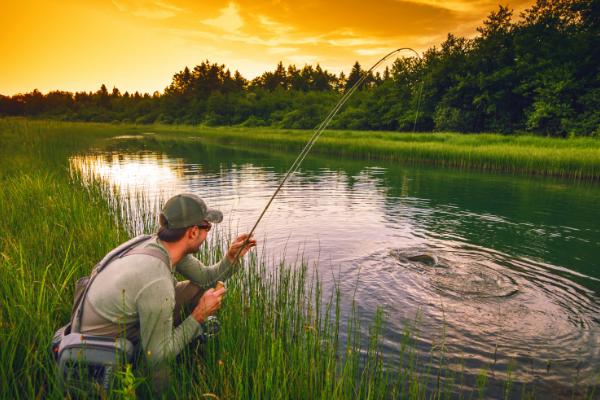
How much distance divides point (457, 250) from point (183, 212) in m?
7.55

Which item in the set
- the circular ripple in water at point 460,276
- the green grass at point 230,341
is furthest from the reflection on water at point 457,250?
the green grass at point 230,341

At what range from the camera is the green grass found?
2.65 m

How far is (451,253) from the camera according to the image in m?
8.57

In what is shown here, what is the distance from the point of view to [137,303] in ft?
8.14

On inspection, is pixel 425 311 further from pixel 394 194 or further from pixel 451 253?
pixel 394 194

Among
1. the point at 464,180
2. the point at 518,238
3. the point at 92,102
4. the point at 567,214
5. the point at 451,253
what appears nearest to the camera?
the point at 451,253

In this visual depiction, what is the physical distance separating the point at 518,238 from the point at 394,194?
6256 mm

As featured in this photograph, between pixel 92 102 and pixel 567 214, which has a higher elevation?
pixel 92 102

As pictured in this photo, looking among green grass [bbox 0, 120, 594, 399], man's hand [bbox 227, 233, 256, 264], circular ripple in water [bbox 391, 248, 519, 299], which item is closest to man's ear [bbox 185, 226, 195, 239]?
man's hand [bbox 227, 233, 256, 264]

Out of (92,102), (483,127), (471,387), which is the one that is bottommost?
(471,387)

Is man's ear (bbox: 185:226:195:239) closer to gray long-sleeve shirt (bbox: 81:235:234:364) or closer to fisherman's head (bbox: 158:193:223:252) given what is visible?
fisherman's head (bbox: 158:193:223:252)

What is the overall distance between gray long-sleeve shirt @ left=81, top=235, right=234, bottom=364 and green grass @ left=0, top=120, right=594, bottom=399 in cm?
26

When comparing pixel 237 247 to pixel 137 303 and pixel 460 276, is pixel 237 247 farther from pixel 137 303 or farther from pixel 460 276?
pixel 460 276

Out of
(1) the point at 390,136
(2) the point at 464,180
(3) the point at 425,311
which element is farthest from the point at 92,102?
(3) the point at 425,311
